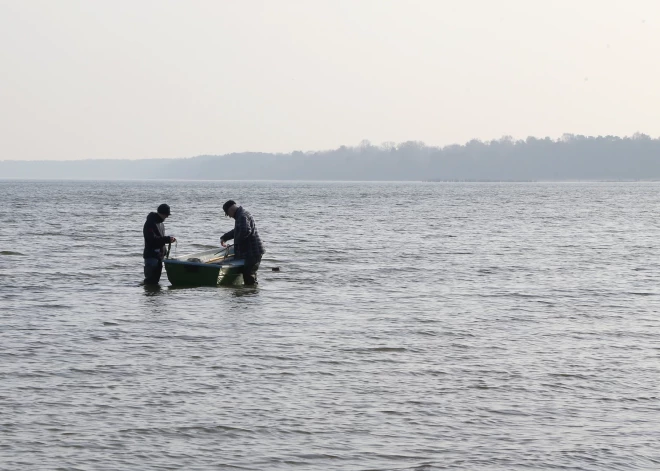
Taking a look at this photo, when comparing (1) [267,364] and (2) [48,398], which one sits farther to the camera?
(1) [267,364]

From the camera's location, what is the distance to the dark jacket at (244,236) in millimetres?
22609

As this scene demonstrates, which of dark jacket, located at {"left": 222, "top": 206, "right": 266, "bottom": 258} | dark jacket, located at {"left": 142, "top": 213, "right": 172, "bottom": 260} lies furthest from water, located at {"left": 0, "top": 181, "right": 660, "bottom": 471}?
dark jacket, located at {"left": 142, "top": 213, "right": 172, "bottom": 260}

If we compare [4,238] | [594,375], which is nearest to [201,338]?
[594,375]

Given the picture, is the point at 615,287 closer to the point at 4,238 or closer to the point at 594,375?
the point at 594,375

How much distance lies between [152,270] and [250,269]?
2243 mm

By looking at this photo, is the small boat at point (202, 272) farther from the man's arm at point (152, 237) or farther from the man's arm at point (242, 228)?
the man's arm at point (242, 228)

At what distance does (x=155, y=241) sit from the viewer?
22281 mm

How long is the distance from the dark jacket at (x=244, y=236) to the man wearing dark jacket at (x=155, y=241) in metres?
1.40

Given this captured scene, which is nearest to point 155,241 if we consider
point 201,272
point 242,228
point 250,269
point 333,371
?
point 201,272

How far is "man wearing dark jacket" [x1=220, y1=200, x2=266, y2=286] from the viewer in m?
22.5

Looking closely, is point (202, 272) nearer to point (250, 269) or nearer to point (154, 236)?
point (250, 269)

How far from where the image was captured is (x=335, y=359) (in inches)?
564

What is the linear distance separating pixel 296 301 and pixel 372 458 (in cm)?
1166

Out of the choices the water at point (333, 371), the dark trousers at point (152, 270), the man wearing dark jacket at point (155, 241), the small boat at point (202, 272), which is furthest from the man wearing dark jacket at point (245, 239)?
the dark trousers at point (152, 270)
